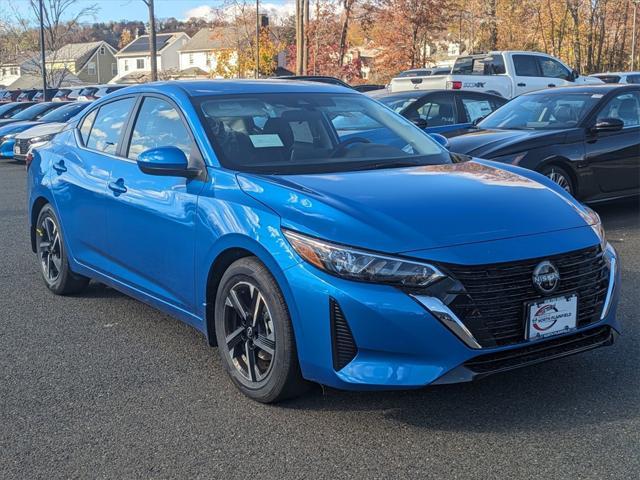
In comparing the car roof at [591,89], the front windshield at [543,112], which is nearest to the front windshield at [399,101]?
the front windshield at [543,112]

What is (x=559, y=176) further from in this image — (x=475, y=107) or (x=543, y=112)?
(x=475, y=107)

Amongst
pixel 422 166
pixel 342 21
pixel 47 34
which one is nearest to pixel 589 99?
pixel 422 166

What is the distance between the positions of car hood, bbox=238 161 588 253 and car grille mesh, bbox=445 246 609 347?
0.16 meters

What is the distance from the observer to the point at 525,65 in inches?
752

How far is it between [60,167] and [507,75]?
47.6 feet

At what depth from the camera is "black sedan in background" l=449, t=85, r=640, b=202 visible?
27.8 ft

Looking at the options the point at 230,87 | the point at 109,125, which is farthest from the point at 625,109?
the point at 109,125

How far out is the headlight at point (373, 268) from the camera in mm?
3457

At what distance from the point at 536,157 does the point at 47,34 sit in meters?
47.0

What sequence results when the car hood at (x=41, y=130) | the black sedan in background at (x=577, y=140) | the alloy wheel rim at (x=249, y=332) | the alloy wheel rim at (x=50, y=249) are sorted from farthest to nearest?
the car hood at (x=41, y=130) → the black sedan in background at (x=577, y=140) → the alloy wheel rim at (x=50, y=249) → the alloy wheel rim at (x=249, y=332)

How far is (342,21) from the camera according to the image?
144ft

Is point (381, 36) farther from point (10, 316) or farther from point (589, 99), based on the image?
point (10, 316)

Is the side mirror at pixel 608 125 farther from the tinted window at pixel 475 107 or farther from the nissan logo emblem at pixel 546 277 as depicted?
the nissan logo emblem at pixel 546 277

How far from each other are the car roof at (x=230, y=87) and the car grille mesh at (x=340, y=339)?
1.98m
